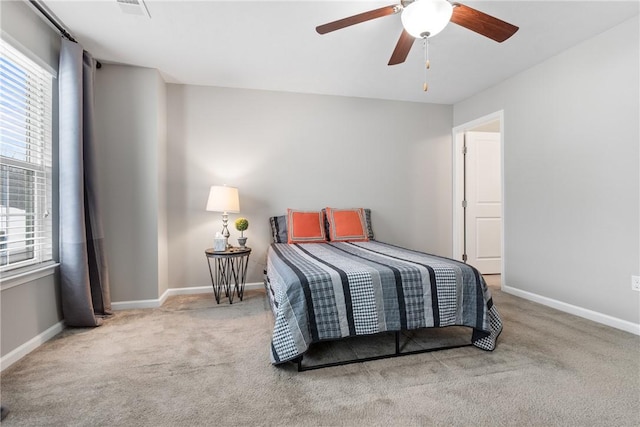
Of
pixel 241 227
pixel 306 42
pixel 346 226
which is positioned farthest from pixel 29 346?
pixel 306 42

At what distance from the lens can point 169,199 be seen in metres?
3.39

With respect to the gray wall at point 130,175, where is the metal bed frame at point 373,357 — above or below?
below

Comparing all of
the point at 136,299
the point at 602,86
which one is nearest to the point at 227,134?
the point at 136,299

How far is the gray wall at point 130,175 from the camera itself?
290 cm

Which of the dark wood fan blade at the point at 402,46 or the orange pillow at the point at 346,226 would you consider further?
the orange pillow at the point at 346,226

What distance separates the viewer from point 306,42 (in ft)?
8.46

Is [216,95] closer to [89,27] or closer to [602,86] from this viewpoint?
[89,27]

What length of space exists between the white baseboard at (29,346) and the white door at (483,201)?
442 centimetres

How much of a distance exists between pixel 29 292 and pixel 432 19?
3.04 meters

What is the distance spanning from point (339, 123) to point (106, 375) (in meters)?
3.29

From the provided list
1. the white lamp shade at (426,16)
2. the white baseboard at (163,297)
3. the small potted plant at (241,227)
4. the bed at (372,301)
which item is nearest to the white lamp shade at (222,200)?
the small potted plant at (241,227)

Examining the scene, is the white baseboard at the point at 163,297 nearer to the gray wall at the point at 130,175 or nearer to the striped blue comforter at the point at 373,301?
the gray wall at the point at 130,175

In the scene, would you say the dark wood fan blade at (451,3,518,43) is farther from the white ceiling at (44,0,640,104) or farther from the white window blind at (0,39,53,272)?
the white window blind at (0,39,53,272)

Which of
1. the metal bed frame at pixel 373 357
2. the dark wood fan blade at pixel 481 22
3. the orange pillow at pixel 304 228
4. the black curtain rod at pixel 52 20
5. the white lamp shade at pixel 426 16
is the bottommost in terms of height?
the metal bed frame at pixel 373 357
